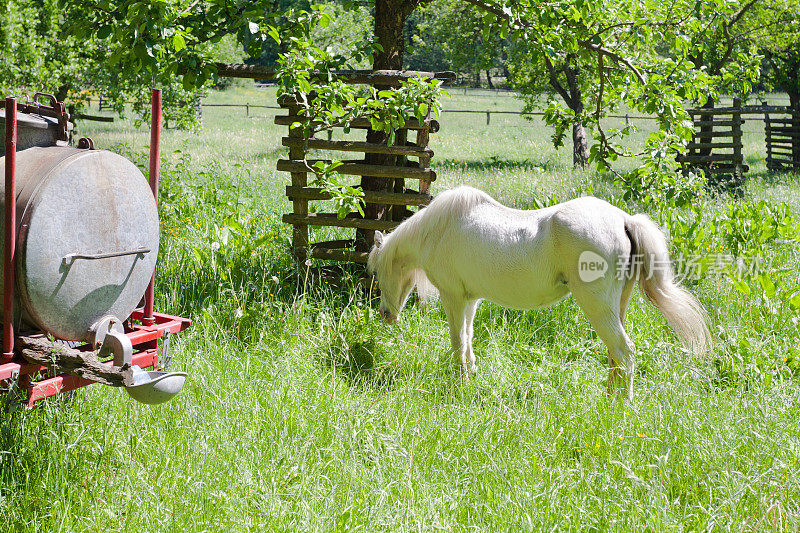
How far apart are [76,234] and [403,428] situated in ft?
7.42

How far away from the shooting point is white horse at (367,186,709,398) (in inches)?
199

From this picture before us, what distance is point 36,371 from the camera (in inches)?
147

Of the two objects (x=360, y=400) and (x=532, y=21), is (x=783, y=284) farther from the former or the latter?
(x=360, y=400)

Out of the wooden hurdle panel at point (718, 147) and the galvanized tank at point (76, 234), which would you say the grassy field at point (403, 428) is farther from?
the wooden hurdle panel at point (718, 147)

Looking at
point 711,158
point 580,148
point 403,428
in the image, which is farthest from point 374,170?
point 580,148

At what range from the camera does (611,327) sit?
5141mm

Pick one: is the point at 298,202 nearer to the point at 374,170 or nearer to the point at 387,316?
the point at 374,170

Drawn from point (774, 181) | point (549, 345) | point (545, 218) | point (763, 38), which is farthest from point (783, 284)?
point (763, 38)

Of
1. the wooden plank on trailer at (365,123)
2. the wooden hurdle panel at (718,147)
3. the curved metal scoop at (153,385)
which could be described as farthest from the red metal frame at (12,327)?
the wooden hurdle panel at (718,147)

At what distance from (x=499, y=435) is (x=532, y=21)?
16.2 feet

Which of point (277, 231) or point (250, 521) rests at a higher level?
point (277, 231)

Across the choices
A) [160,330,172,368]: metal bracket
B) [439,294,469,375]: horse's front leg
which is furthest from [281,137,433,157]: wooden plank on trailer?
[160,330,172,368]: metal bracket

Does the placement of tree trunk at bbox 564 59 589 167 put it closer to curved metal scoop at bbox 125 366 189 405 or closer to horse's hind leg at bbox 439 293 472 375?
horse's hind leg at bbox 439 293 472 375

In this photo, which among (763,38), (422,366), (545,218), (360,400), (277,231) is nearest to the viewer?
(360,400)
